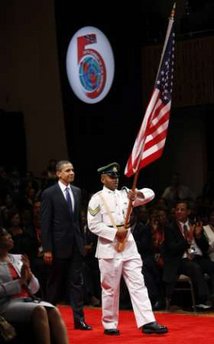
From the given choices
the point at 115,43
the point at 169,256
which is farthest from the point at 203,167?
the point at 169,256

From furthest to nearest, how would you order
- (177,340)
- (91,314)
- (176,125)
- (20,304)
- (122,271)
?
(176,125) → (91,314) → (122,271) → (177,340) → (20,304)

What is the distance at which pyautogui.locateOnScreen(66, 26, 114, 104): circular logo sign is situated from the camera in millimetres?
16703

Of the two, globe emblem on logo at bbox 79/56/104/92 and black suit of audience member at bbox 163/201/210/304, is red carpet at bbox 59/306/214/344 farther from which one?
globe emblem on logo at bbox 79/56/104/92

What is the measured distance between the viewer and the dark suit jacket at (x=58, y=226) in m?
9.24

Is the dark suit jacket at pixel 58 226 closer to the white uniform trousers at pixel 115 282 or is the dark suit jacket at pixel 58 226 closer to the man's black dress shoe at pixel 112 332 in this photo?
the white uniform trousers at pixel 115 282

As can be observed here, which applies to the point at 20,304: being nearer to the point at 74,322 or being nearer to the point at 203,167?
the point at 74,322

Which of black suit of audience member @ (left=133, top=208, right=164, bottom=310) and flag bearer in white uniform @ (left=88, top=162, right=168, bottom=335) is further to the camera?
black suit of audience member @ (left=133, top=208, right=164, bottom=310)

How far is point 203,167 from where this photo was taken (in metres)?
17.6

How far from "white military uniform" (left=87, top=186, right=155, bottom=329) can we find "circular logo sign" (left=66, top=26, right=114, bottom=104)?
7.83 m

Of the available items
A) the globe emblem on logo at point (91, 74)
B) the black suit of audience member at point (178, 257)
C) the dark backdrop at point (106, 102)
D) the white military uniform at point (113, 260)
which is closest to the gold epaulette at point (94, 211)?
the white military uniform at point (113, 260)

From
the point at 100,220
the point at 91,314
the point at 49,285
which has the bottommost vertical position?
the point at 91,314

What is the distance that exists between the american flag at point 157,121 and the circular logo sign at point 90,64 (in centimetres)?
788

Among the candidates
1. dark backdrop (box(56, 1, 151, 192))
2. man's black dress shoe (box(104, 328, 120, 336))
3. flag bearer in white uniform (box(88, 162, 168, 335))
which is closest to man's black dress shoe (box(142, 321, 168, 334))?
flag bearer in white uniform (box(88, 162, 168, 335))

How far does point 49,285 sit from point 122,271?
0.83m
